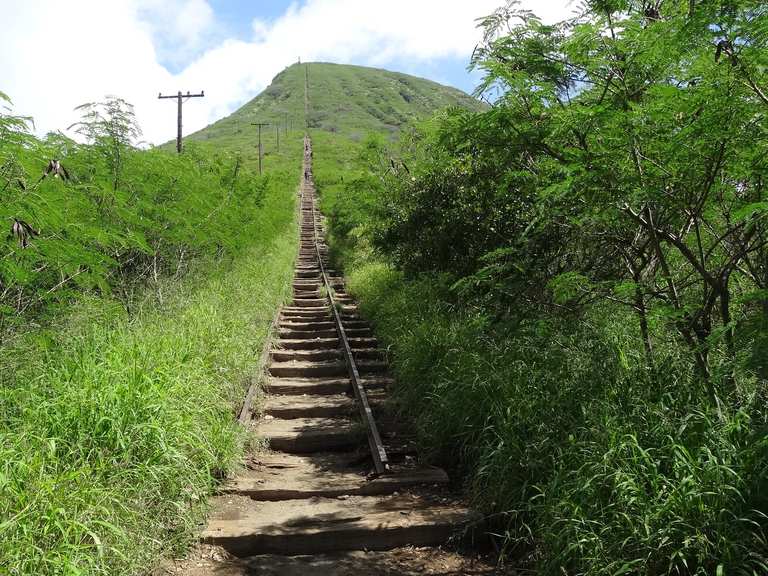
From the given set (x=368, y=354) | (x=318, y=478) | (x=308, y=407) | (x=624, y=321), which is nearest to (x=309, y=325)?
(x=368, y=354)

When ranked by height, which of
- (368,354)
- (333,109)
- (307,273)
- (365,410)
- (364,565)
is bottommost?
(364,565)

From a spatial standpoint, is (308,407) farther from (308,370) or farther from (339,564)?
(339,564)

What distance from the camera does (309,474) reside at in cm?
581

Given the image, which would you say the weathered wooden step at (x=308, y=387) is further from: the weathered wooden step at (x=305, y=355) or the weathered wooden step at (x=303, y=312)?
the weathered wooden step at (x=303, y=312)

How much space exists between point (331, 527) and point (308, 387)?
155 inches

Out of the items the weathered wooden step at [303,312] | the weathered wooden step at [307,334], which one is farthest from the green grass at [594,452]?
the weathered wooden step at [303,312]

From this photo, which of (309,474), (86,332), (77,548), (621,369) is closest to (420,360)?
(309,474)

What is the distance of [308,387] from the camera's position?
836 cm

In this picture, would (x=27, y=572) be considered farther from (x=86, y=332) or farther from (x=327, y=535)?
(x=86, y=332)

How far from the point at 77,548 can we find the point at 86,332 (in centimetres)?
367

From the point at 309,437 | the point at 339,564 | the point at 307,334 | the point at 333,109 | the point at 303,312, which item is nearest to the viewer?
the point at 339,564

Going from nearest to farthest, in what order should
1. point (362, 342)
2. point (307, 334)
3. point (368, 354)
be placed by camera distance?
point (368, 354)
point (362, 342)
point (307, 334)

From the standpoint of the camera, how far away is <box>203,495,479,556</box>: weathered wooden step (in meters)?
4.37

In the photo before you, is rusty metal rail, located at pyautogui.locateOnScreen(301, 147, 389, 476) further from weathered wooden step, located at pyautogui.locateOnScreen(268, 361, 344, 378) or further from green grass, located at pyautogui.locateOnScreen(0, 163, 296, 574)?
green grass, located at pyautogui.locateOnScreen(0, 163, 296, 574)
